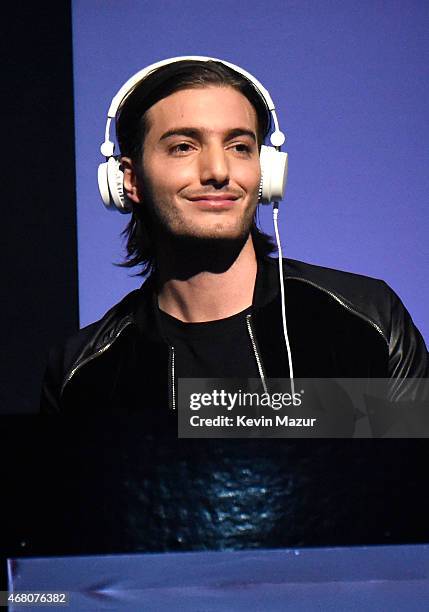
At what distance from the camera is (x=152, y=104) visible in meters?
1.54

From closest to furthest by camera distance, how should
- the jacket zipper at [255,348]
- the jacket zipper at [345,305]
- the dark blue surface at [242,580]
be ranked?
the dark blue surface at [242,580] → the jacket zipper at [255,348] → the jacket zipper at [345,305]

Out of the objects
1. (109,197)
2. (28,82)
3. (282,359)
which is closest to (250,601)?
(282,359)

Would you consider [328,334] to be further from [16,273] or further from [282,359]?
[16,273]

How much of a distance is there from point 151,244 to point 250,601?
123cm

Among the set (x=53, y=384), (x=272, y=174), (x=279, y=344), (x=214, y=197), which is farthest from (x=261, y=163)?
(x=53, y=384)

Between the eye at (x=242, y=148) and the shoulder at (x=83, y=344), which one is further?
the shoulder at (x=83, y=344)

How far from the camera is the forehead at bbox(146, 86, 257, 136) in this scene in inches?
58.5

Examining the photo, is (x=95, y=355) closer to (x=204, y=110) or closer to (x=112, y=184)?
(x=112, y=184)

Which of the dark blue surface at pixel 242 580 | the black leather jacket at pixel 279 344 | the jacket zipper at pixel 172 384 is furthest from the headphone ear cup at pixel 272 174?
the dark blue surface at pixel 242 580

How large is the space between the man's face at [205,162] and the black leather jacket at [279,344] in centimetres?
14

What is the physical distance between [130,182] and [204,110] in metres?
0.22

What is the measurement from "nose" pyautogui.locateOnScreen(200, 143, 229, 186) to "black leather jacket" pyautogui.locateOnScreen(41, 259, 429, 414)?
20cm

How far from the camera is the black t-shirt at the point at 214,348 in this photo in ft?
4.81

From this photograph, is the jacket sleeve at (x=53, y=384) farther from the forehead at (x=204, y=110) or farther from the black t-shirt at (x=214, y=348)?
the forehead at (x=204, y=110)
